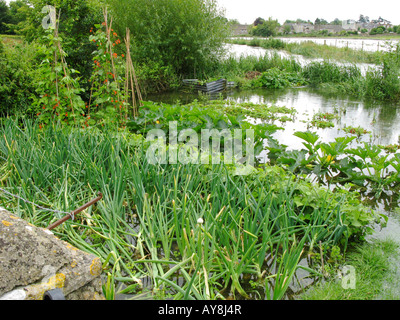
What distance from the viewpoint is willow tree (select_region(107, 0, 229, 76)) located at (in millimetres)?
10055

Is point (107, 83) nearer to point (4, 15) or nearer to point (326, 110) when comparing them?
point (326, 110)

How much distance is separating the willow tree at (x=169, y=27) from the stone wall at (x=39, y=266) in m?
9.11

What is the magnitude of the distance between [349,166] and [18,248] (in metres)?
3.54

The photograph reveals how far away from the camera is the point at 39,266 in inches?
62.4

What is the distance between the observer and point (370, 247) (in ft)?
8.30

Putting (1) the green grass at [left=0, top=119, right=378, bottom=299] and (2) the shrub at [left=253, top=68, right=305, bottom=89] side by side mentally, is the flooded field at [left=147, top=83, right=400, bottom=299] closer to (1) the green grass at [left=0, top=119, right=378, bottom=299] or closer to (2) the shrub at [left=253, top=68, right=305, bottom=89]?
(1) the green grass at [left=0, top=119, right=378, bottom=299]

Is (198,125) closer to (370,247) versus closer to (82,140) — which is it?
(82,140)

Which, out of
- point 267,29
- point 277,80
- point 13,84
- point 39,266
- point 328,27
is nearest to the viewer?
point 39,266

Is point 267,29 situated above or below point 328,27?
below

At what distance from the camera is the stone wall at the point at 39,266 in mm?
1526

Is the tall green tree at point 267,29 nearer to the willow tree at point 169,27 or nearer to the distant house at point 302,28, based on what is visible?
the distant house at point 302,28

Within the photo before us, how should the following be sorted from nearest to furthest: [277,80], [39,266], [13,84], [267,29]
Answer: [39,266], [13,84], [277,80], [267,29]

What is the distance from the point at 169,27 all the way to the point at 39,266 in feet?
32.6

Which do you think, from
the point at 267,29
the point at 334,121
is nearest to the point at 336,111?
the point at 334,121
